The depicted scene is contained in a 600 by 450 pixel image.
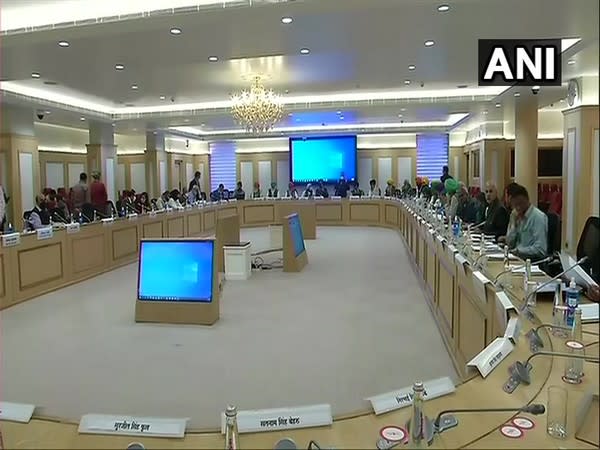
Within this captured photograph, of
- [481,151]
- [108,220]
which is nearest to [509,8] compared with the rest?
[108,220]

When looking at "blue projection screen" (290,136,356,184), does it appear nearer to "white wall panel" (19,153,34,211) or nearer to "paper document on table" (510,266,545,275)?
"white wall panel" (19,153,34,211)

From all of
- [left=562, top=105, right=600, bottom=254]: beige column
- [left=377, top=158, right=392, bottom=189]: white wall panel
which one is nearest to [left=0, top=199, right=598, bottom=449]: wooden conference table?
[left=562, top=105, right=600, bottom=254]: beige column

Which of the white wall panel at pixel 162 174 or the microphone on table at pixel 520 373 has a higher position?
the white wall panel at pixel 162 174

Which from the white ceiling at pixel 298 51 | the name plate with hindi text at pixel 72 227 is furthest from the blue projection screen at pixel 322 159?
the name plate with hindi text at pixel 72 227

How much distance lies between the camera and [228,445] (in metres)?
1.52

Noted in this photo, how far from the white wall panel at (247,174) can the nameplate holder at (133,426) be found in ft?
65.7

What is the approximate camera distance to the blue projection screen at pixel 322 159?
1953 cm

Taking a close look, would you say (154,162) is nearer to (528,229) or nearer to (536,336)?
(528,229)

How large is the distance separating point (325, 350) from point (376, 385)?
34.1 inches

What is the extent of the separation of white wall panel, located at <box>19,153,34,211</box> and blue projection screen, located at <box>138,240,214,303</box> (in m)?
7.22

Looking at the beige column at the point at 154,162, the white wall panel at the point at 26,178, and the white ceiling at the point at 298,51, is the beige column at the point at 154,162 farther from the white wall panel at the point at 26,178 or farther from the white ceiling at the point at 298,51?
the white wall panel at the point at 26,178

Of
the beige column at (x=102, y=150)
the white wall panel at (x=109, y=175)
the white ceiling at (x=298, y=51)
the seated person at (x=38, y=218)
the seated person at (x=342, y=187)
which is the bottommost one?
the seated person at (x=38, y=218)

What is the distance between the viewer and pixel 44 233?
23.0 ft

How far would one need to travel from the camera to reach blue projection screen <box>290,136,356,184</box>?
1953cm
